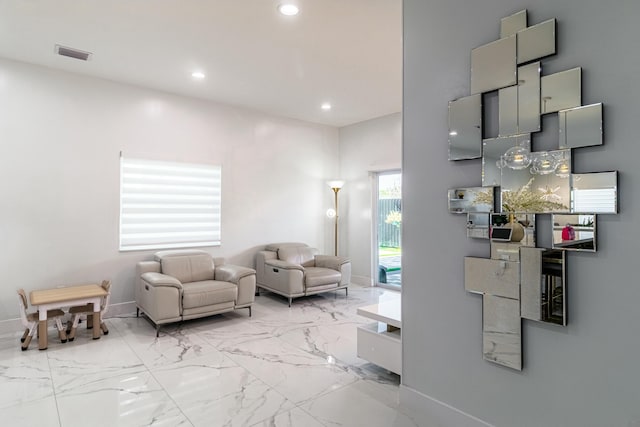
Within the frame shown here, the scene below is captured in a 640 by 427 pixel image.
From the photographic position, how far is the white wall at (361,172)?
6.11 m

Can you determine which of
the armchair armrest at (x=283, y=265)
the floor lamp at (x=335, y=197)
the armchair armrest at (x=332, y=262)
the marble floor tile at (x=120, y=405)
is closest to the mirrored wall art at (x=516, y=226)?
the marble floor tile at (x=120, y=405)

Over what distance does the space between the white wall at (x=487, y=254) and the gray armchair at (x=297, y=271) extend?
276cm

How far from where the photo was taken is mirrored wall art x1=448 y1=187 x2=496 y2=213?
2.03 meters

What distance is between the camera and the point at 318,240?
6.74 meters

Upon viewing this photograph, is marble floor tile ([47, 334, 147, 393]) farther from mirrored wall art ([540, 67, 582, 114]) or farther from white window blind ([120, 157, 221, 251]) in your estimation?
mirrored wall art ([540, 67, 582, 114])

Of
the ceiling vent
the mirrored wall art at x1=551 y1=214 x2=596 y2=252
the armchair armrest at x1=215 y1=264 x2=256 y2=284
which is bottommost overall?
the armchair armrest at x1=215 y1=264 x2=256 y2=284

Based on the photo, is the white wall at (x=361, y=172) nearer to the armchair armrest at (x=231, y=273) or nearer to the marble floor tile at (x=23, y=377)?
the armchair armrest at (x=231, y=273)

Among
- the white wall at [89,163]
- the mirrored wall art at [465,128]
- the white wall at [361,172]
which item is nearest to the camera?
the mirrored wall art at [465,128]

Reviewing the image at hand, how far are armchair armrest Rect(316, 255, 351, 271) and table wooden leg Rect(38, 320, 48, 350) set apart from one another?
3.61 meters

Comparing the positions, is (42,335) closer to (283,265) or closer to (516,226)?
(283,265)

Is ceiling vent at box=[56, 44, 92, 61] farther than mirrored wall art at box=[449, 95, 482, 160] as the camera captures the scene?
Yes

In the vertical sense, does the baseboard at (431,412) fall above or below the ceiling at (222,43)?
below

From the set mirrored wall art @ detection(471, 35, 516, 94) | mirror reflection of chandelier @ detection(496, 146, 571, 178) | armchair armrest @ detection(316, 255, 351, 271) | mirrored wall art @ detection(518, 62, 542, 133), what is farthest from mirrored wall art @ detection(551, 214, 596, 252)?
armchair armrest @ detection(316, 255, 351, 271)

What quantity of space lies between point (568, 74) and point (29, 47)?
4.68 meters
